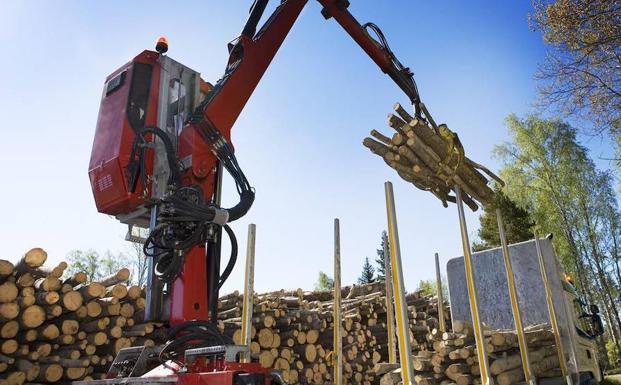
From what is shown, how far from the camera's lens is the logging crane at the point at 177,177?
A: 362 centimetres

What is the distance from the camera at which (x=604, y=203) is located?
20.0 meters

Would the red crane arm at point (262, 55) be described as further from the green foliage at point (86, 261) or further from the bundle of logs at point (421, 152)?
the green foliage at point (86, 261)

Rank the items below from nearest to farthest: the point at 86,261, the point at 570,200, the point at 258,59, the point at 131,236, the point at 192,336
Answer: the point at 192,336
the point at 131,236
the point at 258,59
the point at 570,200
the point at 86,261

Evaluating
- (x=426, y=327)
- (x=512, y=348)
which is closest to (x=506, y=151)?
(x=426, y=327)

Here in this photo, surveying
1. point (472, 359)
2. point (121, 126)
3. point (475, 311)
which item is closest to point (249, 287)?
point (121, 126)

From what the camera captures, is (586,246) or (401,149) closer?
(401,149)

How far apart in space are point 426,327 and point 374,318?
1.42m

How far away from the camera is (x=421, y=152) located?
5023mm

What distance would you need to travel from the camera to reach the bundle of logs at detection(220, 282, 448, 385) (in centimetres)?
689

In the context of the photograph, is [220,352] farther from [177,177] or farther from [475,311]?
[475,311]

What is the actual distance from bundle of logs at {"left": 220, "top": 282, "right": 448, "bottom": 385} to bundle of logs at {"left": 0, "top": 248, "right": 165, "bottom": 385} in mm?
1479

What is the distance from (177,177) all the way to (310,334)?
4.19 m

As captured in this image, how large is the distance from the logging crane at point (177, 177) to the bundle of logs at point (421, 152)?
1617 millimetres

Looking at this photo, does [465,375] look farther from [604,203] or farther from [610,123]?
[604,203]
